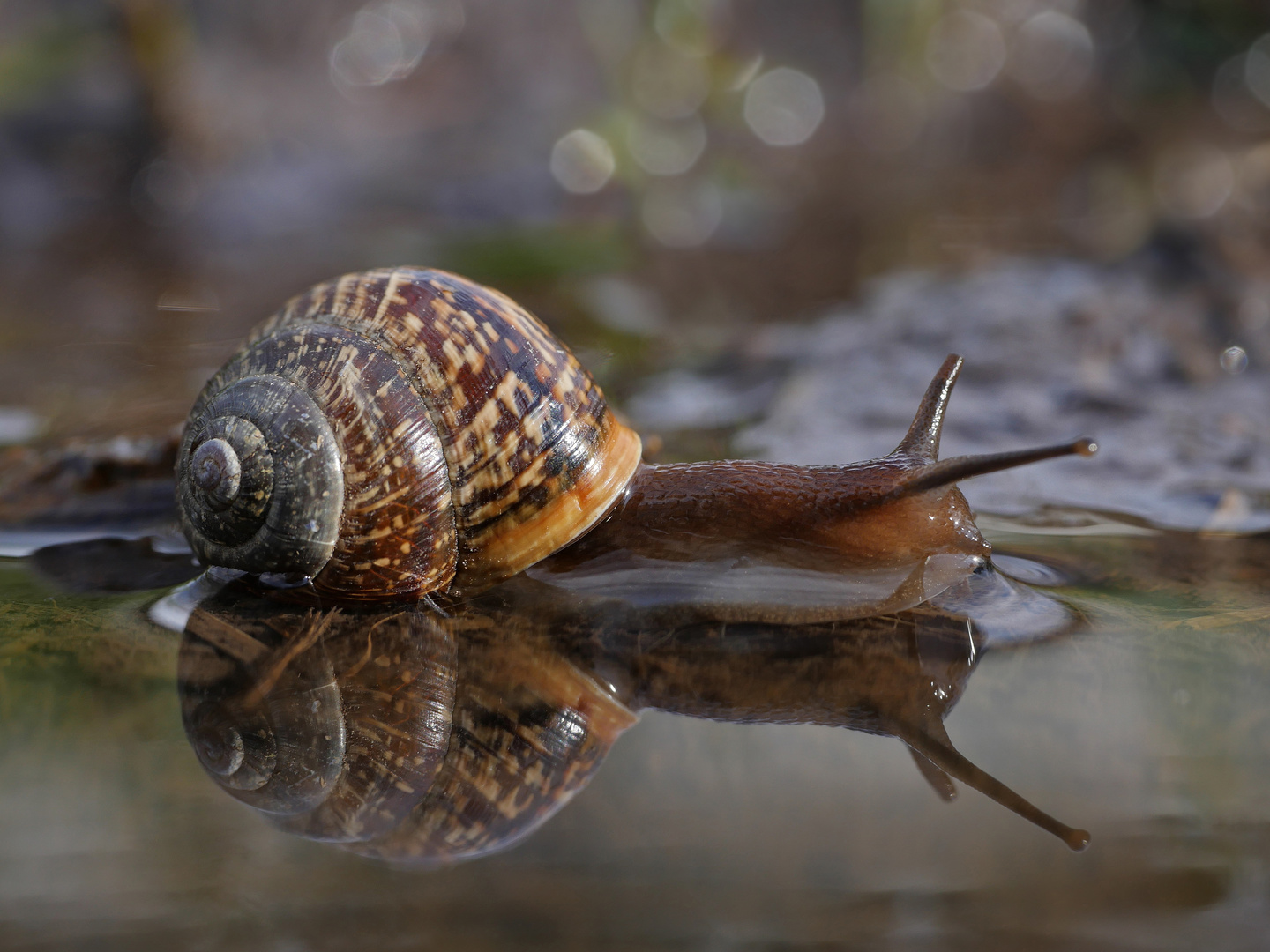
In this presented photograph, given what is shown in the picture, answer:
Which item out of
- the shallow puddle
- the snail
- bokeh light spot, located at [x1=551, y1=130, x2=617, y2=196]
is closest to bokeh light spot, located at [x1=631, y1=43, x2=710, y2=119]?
bokeh light spot, located at [x1=551, y1=130, x2=617, y2=196]

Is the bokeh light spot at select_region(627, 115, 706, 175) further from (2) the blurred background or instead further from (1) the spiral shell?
(1) the spiral shell

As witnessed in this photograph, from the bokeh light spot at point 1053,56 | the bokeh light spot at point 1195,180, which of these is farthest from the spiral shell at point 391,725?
the bokeh light spot at point 1053,56

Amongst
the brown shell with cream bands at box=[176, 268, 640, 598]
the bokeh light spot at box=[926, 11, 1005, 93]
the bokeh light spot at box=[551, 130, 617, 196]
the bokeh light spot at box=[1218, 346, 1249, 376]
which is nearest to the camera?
the brown shell with cream bands at box=[176, 268, 640, 598]

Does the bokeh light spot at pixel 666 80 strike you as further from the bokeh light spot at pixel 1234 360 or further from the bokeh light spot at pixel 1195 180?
the bokeh light spot at pixel 1234 360

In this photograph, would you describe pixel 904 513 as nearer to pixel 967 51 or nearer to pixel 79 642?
pixel 79 642

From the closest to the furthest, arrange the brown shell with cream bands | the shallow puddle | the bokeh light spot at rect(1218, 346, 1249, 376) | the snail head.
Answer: the shallow puddle → the brown shell with cream bands → the snail head → the bokeh light spot at rect(1218, 346, 1249, 376)
